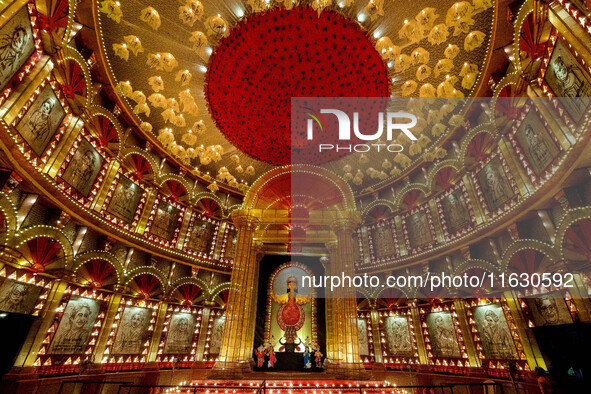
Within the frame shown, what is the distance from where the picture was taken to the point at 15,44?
6.33 m

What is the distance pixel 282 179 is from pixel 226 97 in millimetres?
5663

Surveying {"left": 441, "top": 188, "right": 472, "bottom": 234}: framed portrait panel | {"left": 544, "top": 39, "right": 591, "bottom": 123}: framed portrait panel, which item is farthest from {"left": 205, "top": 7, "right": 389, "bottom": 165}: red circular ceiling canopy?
{"left": 441, "top": 188, "right": 472, "bottom": 234}: framed portrait panel

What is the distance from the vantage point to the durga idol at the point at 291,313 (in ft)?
42.9

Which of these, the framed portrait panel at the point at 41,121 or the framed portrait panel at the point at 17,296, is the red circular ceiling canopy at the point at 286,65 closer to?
the framed portrait panel at the point at 41,121

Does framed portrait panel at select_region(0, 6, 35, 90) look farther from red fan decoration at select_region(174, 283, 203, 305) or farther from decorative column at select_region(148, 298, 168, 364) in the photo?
red fan decoration at select_region(174, 283, 203, 305)

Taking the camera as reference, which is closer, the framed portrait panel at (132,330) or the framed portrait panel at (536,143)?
the framed portrait panel at (536,143)

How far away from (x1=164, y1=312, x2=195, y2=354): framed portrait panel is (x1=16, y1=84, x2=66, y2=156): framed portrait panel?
9163mm

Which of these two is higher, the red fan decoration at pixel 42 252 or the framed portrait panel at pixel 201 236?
the framed portrait panel at pixel 201 236

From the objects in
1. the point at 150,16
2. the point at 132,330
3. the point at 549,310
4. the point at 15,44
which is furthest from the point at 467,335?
the point at 15,44

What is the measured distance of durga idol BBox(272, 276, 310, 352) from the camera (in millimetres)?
13064

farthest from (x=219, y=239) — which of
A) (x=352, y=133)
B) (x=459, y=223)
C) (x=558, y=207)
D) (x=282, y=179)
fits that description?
(x=558, y=207)

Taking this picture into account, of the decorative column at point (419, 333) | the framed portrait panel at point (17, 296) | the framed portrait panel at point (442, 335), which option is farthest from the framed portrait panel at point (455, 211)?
the framed portrait panel at point (17, 296)

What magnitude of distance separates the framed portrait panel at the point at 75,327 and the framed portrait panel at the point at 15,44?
7.53 meters

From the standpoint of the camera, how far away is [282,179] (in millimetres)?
11750
